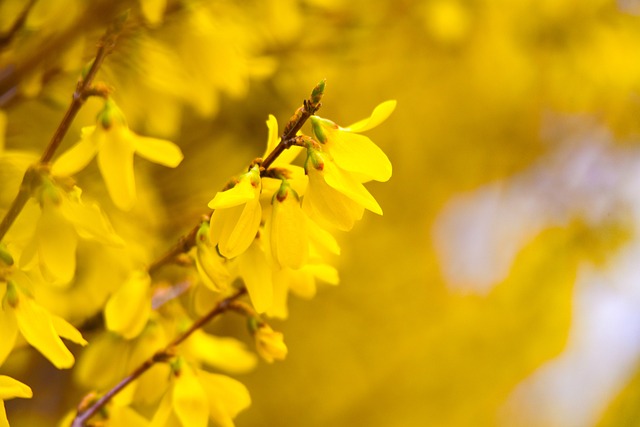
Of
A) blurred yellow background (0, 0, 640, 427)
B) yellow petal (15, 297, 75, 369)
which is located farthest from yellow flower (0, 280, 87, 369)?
blurred yellow background (0, 0, 640, 427)

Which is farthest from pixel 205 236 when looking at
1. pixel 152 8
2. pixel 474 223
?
pixel 474 223

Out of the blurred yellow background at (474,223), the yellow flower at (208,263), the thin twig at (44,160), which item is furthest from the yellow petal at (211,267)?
the blurred yellow background at (474,223)

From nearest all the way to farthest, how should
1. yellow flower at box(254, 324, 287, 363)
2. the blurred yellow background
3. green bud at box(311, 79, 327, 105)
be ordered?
1. green bud at box(311, 79, 327, 105)
2. yellow flower at box(254, 324, 287, 363)
3. the blurred yellow background

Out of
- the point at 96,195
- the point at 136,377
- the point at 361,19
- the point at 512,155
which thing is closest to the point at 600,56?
the point at 512,155

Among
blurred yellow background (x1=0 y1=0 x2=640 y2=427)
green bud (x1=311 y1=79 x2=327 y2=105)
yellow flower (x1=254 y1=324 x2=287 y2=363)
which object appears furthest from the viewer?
blurred yellow background (x1=0 y1=0 x2=640 y2=427)

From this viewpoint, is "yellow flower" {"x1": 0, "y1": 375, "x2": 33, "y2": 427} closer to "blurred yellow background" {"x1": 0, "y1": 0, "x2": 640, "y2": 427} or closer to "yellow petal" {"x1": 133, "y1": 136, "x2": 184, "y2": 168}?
"yellow petal" {"x1": 133, "y1": 136, "x2": 184, "y2": 168}

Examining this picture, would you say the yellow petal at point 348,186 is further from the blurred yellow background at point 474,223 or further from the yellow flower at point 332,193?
the blurred yellow background at point 474,223

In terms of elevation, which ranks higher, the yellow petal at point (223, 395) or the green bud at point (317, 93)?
the green bud at point (317, 93)
